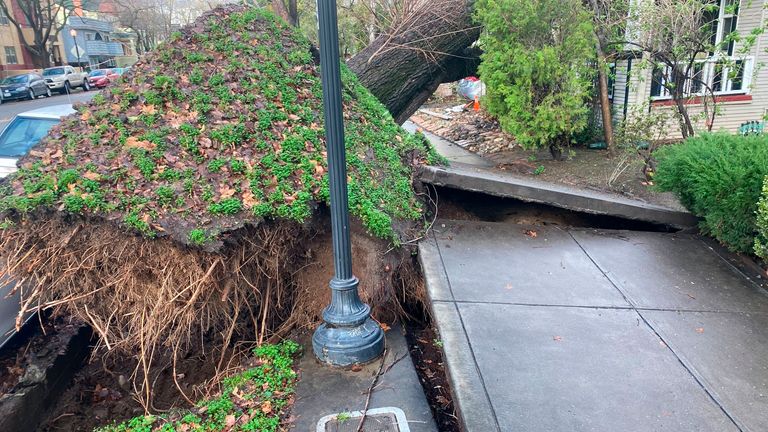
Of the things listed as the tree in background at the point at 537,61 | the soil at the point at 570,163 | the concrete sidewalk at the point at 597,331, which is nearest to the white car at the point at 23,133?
the concrete sidewalk at the point at 597,331

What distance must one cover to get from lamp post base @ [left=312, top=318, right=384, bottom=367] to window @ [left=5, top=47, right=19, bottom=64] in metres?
48.3

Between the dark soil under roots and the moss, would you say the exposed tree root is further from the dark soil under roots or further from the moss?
the moss

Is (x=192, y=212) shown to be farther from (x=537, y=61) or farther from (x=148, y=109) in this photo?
(x=537, y=61)

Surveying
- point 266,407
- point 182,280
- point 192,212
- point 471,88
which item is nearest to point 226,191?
point 192,212

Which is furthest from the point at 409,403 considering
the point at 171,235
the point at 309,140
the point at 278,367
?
the point at 309,140

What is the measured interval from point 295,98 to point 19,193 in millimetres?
2554

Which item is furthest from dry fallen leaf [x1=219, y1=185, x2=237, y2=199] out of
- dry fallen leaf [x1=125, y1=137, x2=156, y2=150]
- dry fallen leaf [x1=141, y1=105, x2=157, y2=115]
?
dry fallen leaf [x1=141, y1=105, x2=157, y2=115]

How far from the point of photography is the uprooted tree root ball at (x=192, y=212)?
3982 millimetres

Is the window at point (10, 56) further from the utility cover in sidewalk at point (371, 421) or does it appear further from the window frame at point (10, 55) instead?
the utility cover in sidewalk at point (371, 421)

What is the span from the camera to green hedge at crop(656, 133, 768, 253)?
4.49 meters

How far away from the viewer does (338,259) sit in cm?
381

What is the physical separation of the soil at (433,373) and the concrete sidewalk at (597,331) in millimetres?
407

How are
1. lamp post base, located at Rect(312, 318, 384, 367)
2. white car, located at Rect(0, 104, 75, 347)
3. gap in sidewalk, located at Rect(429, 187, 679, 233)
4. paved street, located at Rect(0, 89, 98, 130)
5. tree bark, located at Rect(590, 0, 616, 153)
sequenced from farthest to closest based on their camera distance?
paved street, located at Rect(0, 89, 98, 130) < tree bark, located at Rect(590, 0, 616, 153) < white car, located at Rect(0, 104, 75, 347) < gap in sidewalk, located at Rect(429, 187, 679, 233) < lamp post base, located at Rect(312, 318, 384, 367)

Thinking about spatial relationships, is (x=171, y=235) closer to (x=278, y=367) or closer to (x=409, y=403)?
(x=278, y=367)
